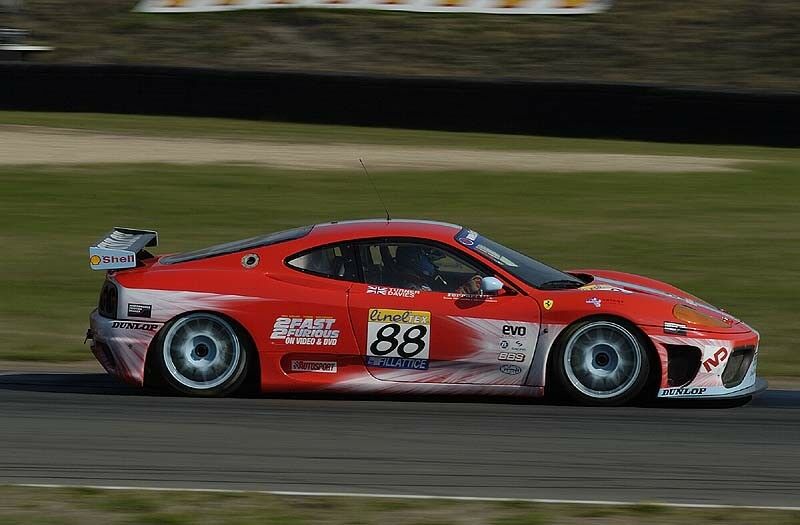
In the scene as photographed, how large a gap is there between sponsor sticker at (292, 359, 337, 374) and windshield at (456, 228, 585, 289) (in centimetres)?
107

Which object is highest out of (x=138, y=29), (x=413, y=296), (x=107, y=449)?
(x=138, y=29)

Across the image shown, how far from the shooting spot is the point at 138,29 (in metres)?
28.1

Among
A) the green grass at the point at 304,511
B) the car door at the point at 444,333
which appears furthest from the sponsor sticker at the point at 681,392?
the green grass at the point at 304,511

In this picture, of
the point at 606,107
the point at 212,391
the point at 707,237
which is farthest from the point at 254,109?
the point at 212,391

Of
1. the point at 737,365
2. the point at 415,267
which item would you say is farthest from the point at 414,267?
the point at 737,365

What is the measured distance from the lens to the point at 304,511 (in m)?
5.20

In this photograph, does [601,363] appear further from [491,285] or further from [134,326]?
[134,326]

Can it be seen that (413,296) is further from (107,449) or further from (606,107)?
(606,107)

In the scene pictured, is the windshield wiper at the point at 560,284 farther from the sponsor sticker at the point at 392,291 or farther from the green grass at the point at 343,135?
the green grass at the point at 343,135

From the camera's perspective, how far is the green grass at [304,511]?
5078 mm

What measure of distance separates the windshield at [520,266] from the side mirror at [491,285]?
0.17 meters

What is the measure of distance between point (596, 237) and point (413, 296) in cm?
673

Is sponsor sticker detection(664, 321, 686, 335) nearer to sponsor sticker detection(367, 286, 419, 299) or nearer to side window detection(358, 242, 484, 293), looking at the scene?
side window detection(358, 242, 484, 293)

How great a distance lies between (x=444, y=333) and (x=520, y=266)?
72cm
